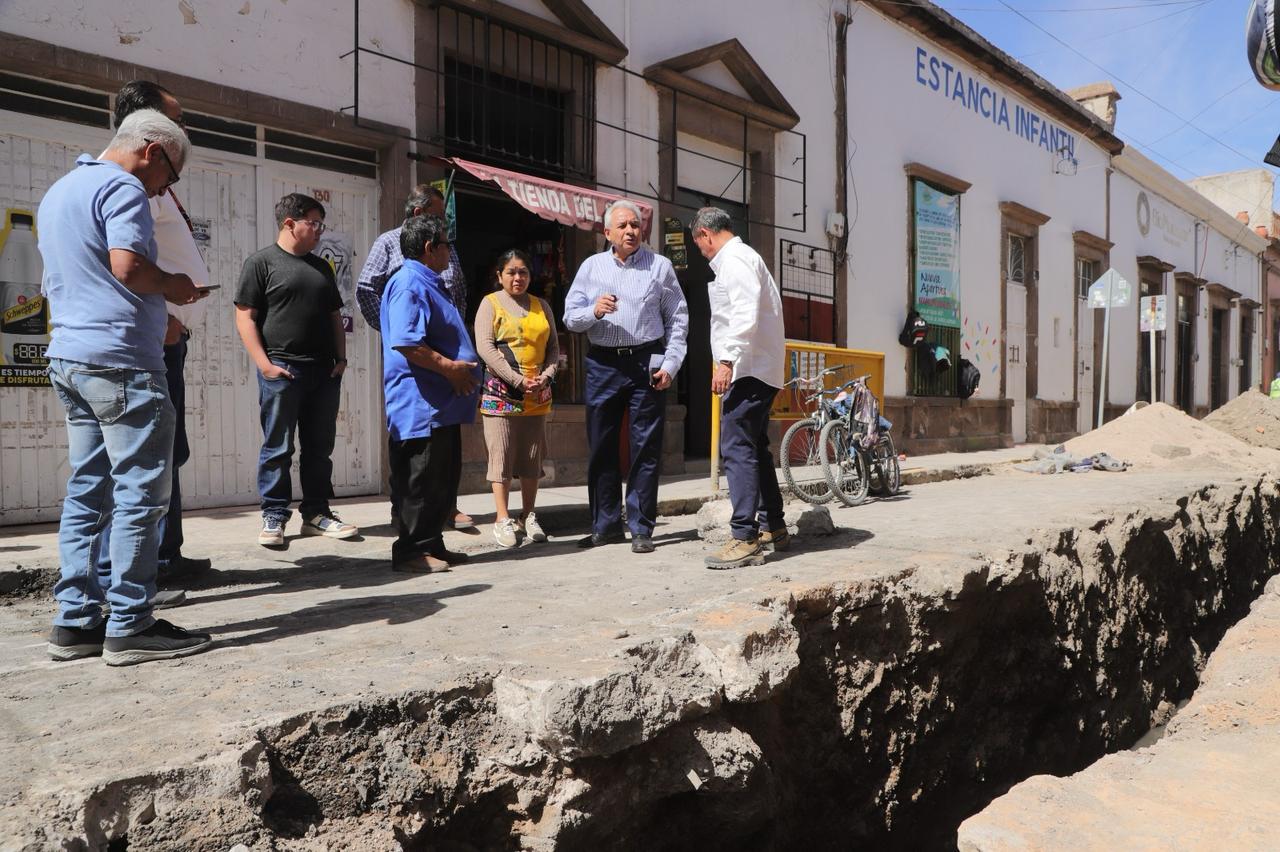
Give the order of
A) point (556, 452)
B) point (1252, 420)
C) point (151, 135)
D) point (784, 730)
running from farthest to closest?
1. point (1252, 420)
2. point (556, 452)
3. point (784, 730)
4. point (151, 135)

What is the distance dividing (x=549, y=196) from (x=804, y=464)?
2818mm

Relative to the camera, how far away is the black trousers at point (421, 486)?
4.16m

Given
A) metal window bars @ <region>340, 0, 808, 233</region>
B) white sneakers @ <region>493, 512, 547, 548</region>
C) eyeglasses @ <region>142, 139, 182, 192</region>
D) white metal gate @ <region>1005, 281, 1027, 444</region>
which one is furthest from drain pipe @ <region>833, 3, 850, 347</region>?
eyeglasses @ <region>142, 139, 182, 192</region>

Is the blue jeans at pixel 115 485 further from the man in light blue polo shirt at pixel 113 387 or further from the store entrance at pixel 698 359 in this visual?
the store entrance at pixel 698 359

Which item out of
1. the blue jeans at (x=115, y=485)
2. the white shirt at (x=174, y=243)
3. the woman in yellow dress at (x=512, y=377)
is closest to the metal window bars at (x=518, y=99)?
the woman in yellow dress at (x=512, y=377)

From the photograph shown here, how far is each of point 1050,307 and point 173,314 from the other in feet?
50.4

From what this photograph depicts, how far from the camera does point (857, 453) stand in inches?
292

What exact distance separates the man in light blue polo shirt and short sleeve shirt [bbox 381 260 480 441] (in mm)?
1367

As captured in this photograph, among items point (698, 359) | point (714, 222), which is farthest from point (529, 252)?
point (714, 222)

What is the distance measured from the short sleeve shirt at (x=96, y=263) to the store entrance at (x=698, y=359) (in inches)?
289

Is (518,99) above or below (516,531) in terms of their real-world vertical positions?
above

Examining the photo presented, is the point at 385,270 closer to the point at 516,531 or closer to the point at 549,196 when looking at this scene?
the point at 516,531

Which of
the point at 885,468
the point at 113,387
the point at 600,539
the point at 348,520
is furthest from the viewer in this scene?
the point at 885,468

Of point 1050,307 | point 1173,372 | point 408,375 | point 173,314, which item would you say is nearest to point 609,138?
point 408,375
